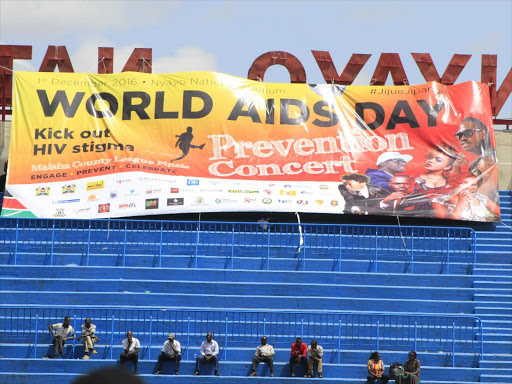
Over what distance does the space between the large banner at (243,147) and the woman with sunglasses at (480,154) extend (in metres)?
0.03

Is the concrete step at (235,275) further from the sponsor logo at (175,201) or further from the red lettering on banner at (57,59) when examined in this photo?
the red lettering on banner at (57,59)

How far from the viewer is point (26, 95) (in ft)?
79.5

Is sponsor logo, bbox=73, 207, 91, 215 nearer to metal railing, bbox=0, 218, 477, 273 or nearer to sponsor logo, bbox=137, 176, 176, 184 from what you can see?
metal railing, bbox=0, 218, 477, 273

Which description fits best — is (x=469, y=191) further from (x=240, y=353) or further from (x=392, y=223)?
(x=240, y=353)

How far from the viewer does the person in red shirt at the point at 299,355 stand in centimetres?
1817

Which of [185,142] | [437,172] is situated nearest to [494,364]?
[437,172]

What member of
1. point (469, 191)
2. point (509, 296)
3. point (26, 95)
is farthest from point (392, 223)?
point (26, 95)

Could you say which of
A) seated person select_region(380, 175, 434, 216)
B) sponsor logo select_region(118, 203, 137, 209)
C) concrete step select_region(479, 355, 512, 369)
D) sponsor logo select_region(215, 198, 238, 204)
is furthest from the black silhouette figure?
concrete step select_region(479, 355, 512, 369)

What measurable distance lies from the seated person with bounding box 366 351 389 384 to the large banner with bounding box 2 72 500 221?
21.1 ft

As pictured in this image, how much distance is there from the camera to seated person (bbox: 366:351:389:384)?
1773cm

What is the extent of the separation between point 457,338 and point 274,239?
516 centimetres

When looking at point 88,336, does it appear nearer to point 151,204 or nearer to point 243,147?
point 151,204

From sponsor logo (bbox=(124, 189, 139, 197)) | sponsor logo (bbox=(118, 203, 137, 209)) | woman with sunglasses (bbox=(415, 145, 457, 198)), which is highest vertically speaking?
woman with sunglasses (bbox=(415, 145, 457, 198))

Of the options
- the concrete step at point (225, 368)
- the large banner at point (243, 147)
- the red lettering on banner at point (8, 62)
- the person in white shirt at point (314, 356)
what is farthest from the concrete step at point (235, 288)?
the red lettering on banner at point (8, 62)
